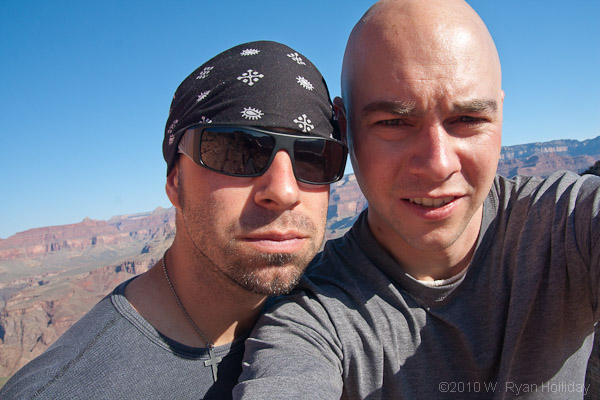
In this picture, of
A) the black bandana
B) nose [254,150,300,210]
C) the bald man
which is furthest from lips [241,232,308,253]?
the black bandana

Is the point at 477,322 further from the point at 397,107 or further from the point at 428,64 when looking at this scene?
the point at 428,64

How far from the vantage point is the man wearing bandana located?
202cm

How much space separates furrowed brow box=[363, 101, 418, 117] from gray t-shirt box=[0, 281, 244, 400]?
172 cm

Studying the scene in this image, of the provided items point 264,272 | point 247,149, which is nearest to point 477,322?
→ point 264,272

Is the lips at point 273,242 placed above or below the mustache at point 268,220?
below

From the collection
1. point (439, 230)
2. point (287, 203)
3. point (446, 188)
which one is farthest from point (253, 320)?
point (446, 188)

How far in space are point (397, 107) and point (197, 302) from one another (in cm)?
173

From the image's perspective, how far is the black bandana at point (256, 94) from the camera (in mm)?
2127

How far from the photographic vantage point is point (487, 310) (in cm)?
216

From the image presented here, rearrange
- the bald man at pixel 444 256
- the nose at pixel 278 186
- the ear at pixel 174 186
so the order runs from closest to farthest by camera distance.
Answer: the bald man at pixel 444 256 → the nose at pixel 278 186 → the ear at pixel 174 186

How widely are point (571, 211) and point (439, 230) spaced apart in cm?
66
